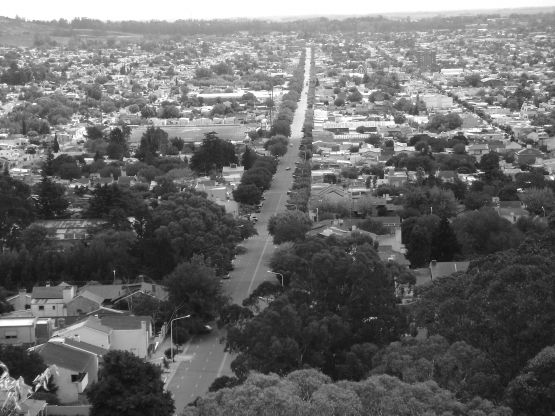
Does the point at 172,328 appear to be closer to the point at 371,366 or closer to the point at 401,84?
the point at 371,366

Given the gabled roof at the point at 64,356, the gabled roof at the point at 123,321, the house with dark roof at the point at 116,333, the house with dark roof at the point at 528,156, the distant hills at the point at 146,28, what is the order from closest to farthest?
the gabled roof at the point at 64,356, the house with dark roof at the point at 116,333, the gabled roof at the point at 123,321, the house with dark roof at the point at 528,156, the distant hills at the point at 146,28

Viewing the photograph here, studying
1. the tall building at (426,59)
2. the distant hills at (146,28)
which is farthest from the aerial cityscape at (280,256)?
the distant hills at (146,28)

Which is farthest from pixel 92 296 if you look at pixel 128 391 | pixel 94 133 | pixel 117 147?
pixel 94 133

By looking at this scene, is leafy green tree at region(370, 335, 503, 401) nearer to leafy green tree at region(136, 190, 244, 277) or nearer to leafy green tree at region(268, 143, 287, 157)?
leafy green tree at region(136, 190, 244, 277)

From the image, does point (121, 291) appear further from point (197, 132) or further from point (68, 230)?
point (197, 132)

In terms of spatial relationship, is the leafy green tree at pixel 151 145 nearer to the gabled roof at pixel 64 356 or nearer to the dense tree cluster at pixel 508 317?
the gabled roof at pixel 64 356

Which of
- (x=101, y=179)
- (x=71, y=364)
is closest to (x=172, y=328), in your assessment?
(x=71, y=364)

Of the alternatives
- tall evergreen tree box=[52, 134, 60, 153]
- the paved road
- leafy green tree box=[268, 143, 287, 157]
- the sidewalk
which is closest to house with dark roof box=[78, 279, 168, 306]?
the paved road
